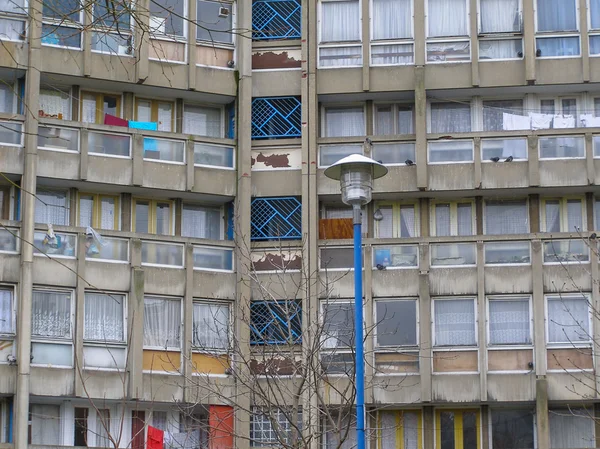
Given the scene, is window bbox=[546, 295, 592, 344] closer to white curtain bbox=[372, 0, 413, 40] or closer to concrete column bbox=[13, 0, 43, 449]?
white curtain bbox=[372, 0, 413, 40]

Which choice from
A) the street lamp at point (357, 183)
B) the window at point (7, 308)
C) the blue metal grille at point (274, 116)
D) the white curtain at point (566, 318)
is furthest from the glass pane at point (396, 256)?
the street lamp at point (357, 183)

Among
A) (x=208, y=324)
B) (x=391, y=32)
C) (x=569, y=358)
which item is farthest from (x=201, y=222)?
(x=569, y=358)

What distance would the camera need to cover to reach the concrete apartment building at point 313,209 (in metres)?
34.8

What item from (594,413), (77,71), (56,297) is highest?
(77,71)

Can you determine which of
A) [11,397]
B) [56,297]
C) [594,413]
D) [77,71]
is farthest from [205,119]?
[594,413]

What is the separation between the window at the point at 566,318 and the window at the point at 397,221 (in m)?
4.05

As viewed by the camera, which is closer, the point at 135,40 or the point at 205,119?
the point at 135,40

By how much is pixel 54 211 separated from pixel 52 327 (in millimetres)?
3197

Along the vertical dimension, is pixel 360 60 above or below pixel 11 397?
above

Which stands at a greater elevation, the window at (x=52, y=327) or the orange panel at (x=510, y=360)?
the window at (x=52, y=327)

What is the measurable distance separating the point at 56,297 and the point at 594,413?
1330 cm

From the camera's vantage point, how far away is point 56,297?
3472cm

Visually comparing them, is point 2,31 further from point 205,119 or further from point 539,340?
point 539,340

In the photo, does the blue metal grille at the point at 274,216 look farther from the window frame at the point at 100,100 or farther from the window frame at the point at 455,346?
the window frame at the point at 100,100
